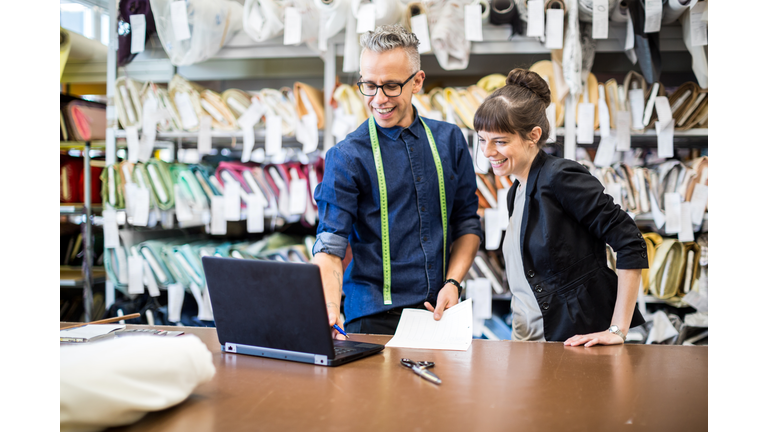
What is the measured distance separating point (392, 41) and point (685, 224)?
1670 millimetres

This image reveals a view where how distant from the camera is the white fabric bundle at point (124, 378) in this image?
0.67m

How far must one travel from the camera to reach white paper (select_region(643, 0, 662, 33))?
2.27 metres

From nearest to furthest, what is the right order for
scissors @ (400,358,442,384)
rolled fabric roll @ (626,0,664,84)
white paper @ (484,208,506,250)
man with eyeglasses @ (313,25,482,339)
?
scissors @ (400,358,442,384), man with eyeglasses @ (313,25,482,339), rolled fabric roll @ (626,0,664,84), white paper @ (484,208,506,250)

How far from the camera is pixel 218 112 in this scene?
266 cm

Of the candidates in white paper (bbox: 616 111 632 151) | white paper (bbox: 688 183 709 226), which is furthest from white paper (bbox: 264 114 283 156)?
white paper (bbox: 688 183 709 226)

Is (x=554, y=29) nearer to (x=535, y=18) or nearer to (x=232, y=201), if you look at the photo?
(x=535, y=18)

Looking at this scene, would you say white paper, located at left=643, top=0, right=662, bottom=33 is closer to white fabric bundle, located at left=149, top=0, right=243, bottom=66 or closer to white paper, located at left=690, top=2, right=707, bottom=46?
white paper, located at left=690, top=2, right=707, bottom=46

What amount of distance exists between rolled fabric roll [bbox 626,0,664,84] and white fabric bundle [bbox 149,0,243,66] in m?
1.79

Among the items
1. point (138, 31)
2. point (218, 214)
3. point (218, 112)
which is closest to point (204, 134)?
point (218, 112)
